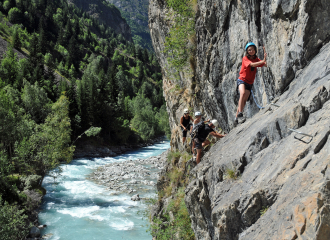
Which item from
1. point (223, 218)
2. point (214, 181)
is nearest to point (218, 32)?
point (214, 181)

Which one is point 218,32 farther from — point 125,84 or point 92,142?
point 125,84

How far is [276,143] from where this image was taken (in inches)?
204

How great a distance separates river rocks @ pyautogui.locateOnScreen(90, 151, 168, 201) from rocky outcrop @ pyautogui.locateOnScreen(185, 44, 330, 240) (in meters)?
19.5

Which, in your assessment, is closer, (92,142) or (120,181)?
(120,181)

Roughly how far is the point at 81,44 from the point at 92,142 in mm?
95564

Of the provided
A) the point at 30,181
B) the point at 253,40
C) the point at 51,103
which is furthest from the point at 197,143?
the point at 51,103

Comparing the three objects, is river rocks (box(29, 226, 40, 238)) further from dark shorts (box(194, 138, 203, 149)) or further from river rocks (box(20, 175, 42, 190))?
dark shorts (box(194, 138, 203, 149))

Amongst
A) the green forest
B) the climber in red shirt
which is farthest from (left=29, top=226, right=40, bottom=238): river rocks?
the climber in red shirt

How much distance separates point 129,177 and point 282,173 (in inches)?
1108

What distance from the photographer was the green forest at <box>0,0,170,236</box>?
23.1 m

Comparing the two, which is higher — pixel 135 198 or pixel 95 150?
pixel 95 150

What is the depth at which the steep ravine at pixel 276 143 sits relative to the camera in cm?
372

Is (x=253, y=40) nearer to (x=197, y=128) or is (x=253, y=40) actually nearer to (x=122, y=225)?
(x=197, y=128)

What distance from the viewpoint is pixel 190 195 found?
25.5ft
